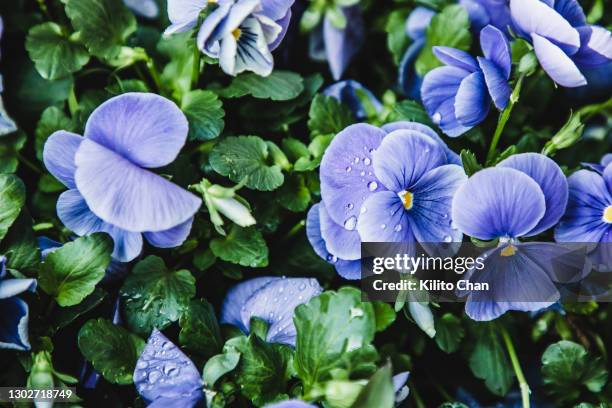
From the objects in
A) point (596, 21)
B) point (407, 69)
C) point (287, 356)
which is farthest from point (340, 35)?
point (287, 356)

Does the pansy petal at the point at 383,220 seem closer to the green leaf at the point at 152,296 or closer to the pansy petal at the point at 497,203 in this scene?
the pansy petal at the point at 497,203

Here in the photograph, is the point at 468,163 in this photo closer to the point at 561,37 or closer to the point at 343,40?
the point at 561,37

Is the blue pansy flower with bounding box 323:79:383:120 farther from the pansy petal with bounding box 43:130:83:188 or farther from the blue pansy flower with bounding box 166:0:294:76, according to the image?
the pansy petal with bounding box 43:130:83:188

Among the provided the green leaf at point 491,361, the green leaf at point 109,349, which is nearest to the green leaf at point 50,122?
the green leaf at point 109,349

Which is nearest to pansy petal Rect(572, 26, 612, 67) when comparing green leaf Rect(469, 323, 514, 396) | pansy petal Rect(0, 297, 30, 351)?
green leaf Rect(469, 323, 514, 396)

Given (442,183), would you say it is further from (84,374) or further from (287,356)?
(84,374)

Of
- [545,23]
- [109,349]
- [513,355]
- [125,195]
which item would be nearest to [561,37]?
[545,23]
